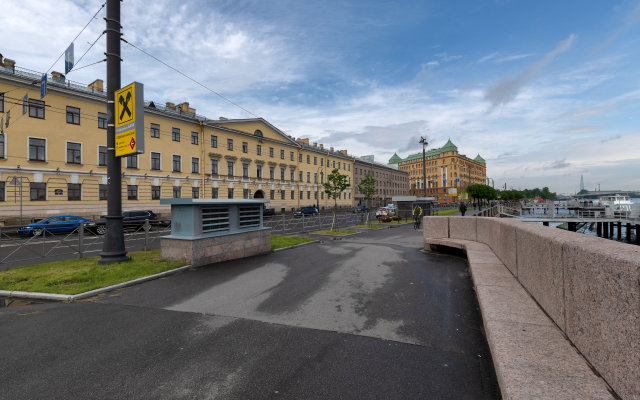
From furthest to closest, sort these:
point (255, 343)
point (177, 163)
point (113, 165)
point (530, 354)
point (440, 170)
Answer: point (440, 170) → point (177, 163) → point (113, 165) → point (255, 343) → point (530, 354)

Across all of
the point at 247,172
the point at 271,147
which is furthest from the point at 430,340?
the point at 271,147

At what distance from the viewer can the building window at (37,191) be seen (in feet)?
85.4

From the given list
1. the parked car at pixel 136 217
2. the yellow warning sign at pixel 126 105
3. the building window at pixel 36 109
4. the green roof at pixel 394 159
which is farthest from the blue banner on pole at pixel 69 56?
the green roof at pixel 394 159

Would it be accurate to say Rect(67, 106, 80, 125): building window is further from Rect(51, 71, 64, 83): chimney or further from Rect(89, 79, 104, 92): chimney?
Rect(89, 79, 104, 92): chimney

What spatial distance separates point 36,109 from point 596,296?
125ft

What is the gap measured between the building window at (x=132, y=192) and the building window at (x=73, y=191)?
4.43 m

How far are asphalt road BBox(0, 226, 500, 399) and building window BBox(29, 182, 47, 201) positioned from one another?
28.2 metres

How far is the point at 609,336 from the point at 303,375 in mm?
2852

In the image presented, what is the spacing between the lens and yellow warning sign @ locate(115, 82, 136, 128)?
30.1 feet

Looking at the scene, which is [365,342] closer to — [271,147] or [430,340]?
[430,340]

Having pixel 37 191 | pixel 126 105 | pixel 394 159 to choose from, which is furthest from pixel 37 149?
pixel 394 159

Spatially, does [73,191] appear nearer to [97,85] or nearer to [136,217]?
[136,217]

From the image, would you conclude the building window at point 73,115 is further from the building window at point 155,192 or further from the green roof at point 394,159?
the green roof at point 394,159

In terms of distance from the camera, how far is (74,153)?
95.3 feet
